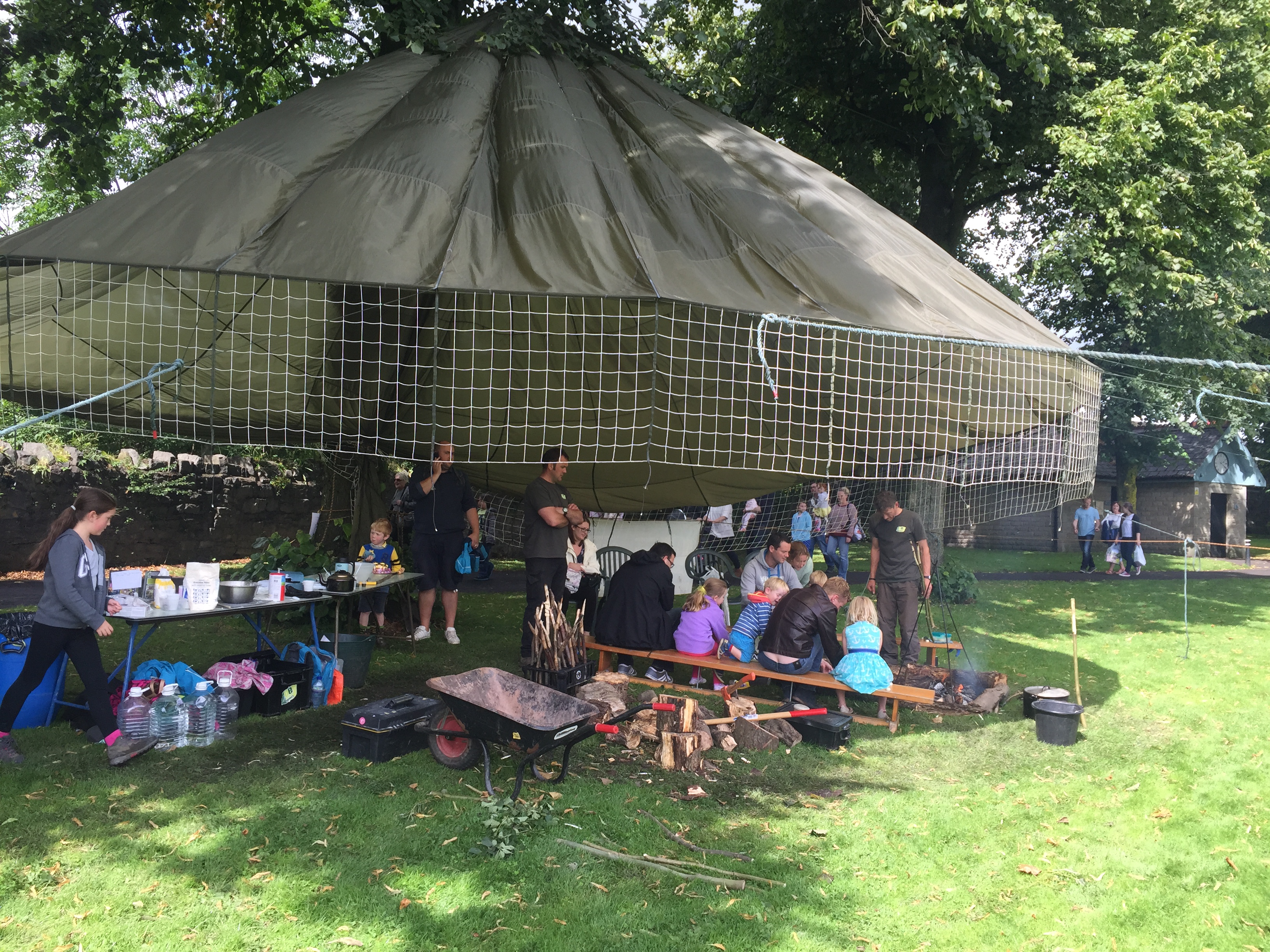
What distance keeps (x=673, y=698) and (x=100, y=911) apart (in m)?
4.22

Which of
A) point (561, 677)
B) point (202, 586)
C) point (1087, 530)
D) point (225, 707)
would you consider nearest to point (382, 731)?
point (225, 707)

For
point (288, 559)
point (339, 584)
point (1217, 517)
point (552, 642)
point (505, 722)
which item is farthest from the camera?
point (1217, 517)

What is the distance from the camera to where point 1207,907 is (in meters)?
3.95

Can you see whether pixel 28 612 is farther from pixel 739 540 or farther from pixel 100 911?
pixel 739 540

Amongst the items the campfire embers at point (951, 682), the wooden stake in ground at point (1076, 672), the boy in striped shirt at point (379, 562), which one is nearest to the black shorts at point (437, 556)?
the boy in striped shirt at point (379, 562)

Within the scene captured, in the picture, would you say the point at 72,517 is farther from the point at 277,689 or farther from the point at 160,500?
the point at 160,500

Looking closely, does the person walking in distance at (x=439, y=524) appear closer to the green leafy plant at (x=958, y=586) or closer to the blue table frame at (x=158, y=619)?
the blue table frame at (x=158, y=619)

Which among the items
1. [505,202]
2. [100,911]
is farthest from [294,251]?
[100,911]

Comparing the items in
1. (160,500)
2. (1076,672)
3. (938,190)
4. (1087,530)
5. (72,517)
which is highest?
(938,190)

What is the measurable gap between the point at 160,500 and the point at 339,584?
24.2ft

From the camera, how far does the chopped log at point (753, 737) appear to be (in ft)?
19.1

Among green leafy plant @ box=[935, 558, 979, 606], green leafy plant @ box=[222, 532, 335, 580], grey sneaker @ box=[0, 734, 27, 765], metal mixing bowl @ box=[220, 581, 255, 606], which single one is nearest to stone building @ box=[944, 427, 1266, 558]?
green leafy plant @ box=[935, 558, 979, 606]

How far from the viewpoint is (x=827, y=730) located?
594 centimetres

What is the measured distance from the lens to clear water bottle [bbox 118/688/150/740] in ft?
16.9
